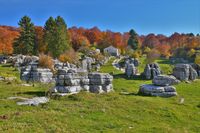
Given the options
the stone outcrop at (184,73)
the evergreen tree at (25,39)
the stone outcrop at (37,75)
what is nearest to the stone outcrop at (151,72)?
the stone outcrop at (184,73)

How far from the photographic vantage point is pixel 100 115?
2436 centimetres

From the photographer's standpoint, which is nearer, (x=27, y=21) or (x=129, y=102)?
(x=129, y=102)

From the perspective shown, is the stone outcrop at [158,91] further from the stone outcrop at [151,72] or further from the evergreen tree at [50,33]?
the evergreen tree at [50,33]

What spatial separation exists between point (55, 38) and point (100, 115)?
221 feet

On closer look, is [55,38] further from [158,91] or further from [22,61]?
[158,91]

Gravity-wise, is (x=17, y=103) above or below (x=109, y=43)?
below

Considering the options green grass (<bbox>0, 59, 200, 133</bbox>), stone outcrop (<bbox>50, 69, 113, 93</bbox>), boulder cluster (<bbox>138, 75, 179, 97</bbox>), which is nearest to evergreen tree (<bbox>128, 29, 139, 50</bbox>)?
boulder cluster (<bbox>138, 75, 179, 97</bbox>)

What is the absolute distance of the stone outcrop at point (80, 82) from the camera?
32.2 meters

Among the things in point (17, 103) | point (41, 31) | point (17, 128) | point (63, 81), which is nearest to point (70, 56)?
point (41, 31)

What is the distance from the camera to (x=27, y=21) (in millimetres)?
90438

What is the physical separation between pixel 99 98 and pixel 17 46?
216ft

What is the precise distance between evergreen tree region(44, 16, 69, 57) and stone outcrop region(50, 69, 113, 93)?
179ft

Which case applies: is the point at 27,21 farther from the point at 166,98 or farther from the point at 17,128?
the point at 17,128

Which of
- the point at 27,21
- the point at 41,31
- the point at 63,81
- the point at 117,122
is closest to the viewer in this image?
the point at 117,122
